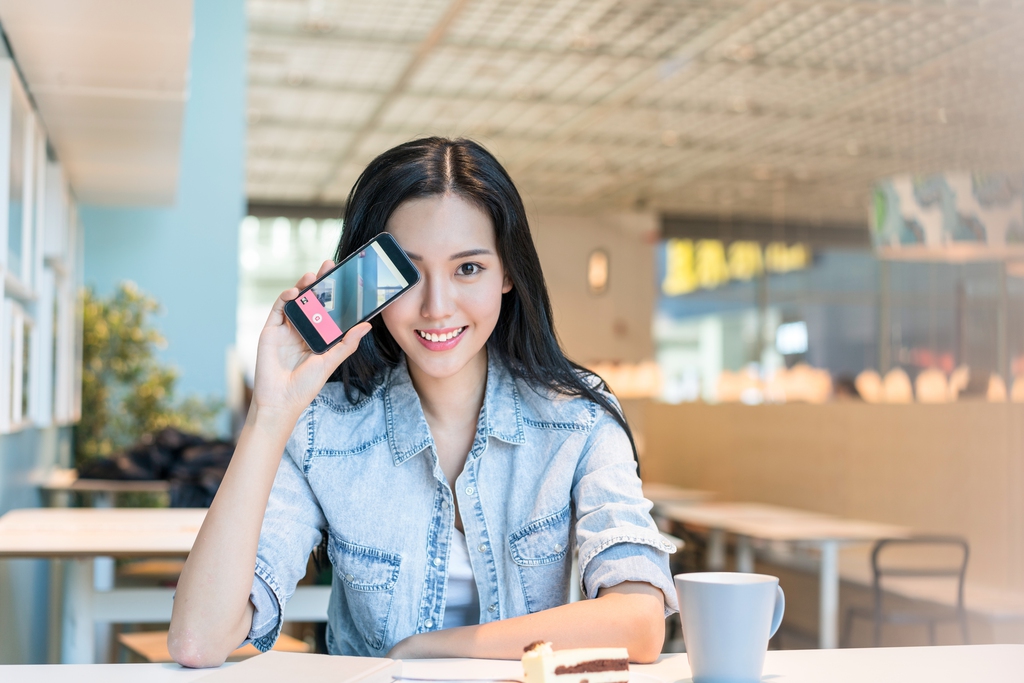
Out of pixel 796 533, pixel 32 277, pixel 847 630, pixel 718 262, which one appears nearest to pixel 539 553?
pixel 32 277

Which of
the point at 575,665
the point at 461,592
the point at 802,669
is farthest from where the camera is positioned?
the point at 461,592

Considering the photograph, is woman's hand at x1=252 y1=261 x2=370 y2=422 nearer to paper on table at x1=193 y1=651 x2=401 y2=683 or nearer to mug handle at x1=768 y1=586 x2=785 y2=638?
paper on table at x1=193 y1=651 x2=401 y2=683

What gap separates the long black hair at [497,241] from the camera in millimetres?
1486

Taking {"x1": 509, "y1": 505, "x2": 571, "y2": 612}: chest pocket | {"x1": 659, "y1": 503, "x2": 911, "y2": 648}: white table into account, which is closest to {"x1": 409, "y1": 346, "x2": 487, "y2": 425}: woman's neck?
{"x1": 509, "y1": 505, "x2": 571, "y2": 612}: chest pocket

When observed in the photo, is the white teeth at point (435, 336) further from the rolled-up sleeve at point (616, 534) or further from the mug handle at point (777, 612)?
the mug handle at point (777, 612)

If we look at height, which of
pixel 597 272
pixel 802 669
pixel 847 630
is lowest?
pixel 847 630

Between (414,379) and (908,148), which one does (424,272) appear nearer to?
(414,379)

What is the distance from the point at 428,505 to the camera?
58.3 inches

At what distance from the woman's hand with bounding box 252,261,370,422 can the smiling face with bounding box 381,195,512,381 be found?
0.42ft

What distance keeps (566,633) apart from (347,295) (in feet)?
1.64

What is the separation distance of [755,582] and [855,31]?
800 cm

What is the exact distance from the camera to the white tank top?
1.50 meters

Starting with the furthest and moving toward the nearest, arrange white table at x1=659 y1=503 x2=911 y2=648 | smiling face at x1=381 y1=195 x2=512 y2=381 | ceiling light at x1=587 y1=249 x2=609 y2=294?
ceiling light at x1=587 y1=249 x2=609 y2=294 < white table at x1=659 y1=503 x2=911 y2=648 < smiling face at x1=381 y1=195 x2=512 y2=381

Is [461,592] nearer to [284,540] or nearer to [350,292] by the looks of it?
[284,540]
